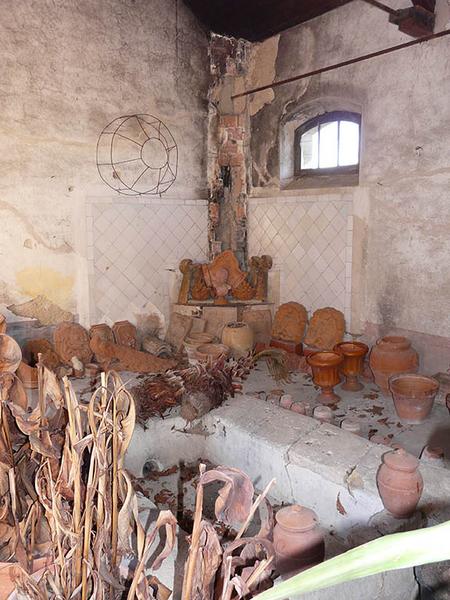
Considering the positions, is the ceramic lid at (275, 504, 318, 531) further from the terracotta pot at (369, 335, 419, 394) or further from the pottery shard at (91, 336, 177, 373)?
the pottery shard at (91, 336, 177, 373)

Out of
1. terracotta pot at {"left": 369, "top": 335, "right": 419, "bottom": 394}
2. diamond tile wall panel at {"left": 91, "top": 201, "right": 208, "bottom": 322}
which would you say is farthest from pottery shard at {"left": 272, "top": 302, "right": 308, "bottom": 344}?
diamond tile wall panel at {"left": 91, "top": 201, "right": 208, "bottom": 322}

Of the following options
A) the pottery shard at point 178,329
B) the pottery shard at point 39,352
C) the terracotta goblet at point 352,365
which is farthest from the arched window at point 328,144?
the pottery shard at point 39,352

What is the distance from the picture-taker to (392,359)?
14.9 ft

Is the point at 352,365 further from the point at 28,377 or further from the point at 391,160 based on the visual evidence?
the point at 28,377

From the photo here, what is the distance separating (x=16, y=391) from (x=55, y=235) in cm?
347

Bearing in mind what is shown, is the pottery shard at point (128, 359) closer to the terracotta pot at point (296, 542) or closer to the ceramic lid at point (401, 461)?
the ceramic lid at point (401, 461)

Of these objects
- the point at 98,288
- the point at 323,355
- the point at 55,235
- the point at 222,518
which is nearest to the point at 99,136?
the point at 55,235

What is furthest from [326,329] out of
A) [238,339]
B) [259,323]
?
[238,339]

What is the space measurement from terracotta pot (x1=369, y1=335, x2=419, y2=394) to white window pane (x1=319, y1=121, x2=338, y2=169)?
2368 millimetres

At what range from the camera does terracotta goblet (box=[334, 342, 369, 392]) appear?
490 cm

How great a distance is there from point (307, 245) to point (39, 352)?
331cm

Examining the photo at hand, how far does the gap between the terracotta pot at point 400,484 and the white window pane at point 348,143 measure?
387cm

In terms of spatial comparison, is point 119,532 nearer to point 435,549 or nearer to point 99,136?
point 435,549

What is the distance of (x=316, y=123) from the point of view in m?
5.83
